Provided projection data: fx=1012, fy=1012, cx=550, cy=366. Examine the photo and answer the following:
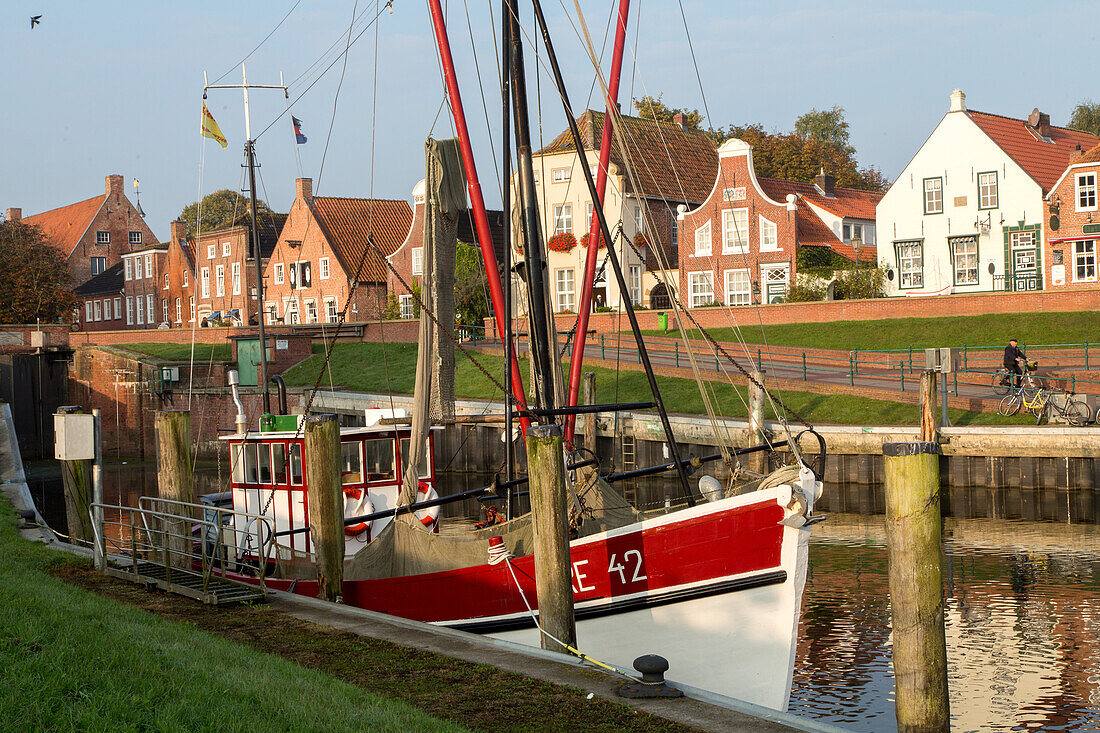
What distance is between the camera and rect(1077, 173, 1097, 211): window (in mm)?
45000

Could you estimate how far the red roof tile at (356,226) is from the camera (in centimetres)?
6406

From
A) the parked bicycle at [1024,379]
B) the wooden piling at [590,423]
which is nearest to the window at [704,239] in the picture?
the parked bicycle at [1024,379]

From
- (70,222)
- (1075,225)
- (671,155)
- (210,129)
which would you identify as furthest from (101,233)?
(1075,225)

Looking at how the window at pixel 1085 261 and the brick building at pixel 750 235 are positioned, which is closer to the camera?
the window at pixel 1085 261

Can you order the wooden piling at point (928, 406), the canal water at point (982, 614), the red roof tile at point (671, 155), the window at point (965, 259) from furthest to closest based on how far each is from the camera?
1. the red roof tile at point (671, 155)
2. the window at point (965, 259)
3. the wooden piling at point (928, 406)
4. the canal water at point (982, 614)

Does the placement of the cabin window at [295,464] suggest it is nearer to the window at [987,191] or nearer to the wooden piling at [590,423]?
the wooden piling at [590,423]

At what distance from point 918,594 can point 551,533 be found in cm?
340

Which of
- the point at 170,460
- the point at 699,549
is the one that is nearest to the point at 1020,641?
the point at 699,549

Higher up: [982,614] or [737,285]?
[737,285]

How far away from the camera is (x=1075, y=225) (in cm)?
4534

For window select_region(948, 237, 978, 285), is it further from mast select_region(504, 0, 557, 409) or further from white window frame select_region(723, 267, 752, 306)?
mast select_region(504, 0, 557, 409)

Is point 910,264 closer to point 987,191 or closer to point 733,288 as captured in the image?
point 987,191

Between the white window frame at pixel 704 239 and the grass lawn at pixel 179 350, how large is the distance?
25.0 m

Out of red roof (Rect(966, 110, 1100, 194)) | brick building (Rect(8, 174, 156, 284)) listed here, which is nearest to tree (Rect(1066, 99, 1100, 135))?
red roof (Rect(966, 110, 1100, 194))
